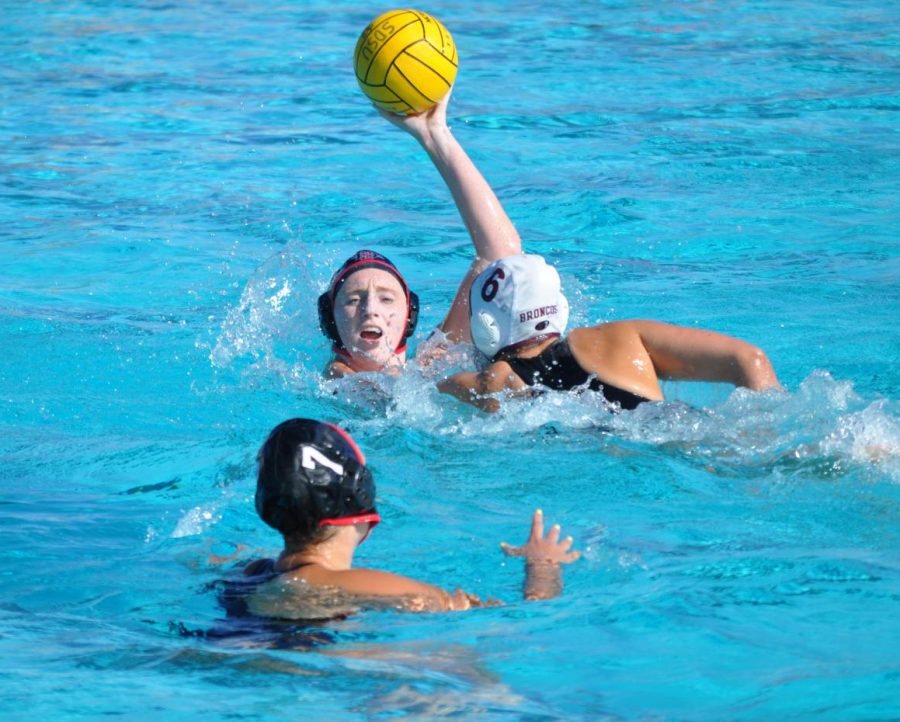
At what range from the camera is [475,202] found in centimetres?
552

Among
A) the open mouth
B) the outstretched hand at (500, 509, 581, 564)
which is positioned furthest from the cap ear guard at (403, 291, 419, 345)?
the outstretched hand at (500, 509, 581, 564)

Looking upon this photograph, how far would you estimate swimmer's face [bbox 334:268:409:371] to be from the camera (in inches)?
228

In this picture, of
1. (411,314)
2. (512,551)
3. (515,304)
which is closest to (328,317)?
(411,314)

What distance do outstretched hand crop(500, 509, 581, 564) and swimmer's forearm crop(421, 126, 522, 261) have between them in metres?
2.16

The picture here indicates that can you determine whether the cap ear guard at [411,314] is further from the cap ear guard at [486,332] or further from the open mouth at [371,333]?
the cap ear guard at [486,332]

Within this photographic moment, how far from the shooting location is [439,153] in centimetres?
555

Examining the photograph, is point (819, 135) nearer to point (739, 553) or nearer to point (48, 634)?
point (739, 553)

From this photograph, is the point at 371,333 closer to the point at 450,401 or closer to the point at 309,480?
the point at 450,401

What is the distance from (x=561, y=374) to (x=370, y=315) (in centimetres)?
122

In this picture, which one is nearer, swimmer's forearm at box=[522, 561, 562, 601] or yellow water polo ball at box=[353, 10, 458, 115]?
swimmer's forearm at box=[522, 561, 562, 601]

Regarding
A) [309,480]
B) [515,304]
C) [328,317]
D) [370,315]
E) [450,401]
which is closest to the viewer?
[309,480]

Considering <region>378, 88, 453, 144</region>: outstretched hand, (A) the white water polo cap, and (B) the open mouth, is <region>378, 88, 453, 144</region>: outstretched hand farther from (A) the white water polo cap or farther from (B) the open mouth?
(A) the white water polo cap

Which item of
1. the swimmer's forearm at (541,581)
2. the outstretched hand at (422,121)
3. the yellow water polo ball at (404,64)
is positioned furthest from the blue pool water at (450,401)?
the yellow water polo ball at (404,64)

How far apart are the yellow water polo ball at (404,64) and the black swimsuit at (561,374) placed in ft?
4.60
